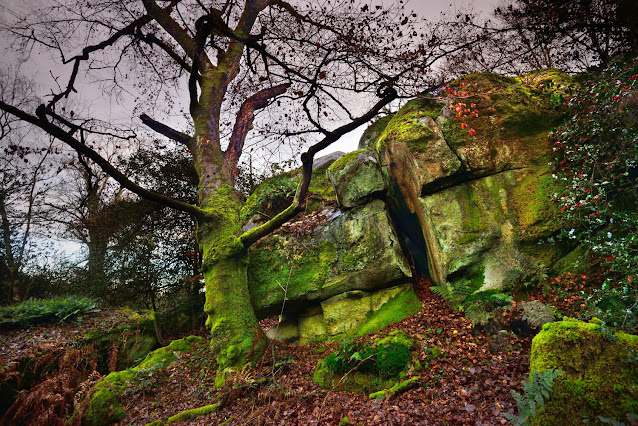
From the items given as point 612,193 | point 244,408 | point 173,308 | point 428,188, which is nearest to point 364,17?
point 428,188

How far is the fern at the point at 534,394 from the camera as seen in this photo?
7.20 ft

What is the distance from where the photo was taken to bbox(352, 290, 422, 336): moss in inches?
223

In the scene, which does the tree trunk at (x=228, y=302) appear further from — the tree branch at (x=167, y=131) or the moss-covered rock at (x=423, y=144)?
the moss-covered rock at (x=423, y=144)

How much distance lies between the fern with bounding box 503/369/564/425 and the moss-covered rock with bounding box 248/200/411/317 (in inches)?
154

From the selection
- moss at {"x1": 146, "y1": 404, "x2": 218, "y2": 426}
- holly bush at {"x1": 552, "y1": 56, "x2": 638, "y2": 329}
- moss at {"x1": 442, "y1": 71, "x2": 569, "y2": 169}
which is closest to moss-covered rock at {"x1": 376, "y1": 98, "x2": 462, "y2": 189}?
moss at {"x1": 442, "y1": 71, "x2": 569, "y2": 169}

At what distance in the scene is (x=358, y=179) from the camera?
7164mm

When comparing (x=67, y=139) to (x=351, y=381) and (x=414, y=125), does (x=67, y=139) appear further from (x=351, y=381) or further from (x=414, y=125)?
(x=414, y=125)

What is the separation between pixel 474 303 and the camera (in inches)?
184

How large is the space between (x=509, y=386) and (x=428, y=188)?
368 centimetres

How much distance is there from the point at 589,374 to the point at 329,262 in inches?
194

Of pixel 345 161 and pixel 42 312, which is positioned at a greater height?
pixel 345 161

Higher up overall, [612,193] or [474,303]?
[612,193]

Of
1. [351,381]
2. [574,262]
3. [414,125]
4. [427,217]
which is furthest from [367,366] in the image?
[414,125]

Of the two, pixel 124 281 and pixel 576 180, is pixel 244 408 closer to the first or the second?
pixel 576 180
